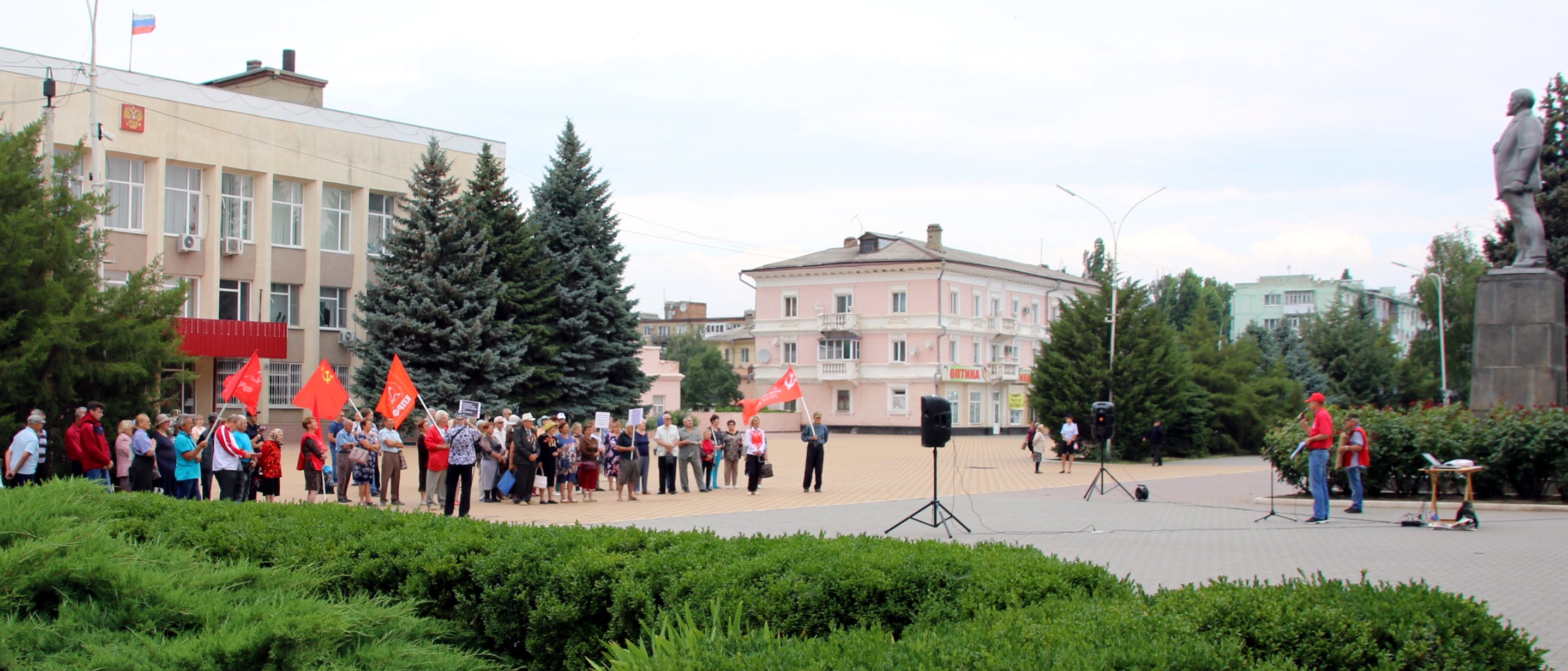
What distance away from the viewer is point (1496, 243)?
42875 mm

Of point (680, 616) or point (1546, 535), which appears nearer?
point (680, 616)

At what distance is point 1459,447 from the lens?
1909 cm

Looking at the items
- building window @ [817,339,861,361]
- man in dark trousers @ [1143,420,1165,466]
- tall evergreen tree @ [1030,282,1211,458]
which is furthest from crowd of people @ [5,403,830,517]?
building window @ [817,339,861,361]

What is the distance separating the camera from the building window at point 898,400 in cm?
7056

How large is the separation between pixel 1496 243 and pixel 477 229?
3649 centimetres

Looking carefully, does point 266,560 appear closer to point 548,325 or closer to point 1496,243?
point 548,325

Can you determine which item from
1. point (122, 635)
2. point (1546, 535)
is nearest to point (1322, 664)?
point (122, 635)

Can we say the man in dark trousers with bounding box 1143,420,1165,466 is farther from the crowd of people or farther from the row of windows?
the row of windows

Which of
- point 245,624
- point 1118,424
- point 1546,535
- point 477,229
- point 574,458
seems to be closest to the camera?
point 245,624

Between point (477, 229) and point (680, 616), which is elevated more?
point (477, 229)

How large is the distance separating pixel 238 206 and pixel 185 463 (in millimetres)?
26449

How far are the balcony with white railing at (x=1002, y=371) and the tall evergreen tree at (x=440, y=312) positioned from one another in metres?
40.8

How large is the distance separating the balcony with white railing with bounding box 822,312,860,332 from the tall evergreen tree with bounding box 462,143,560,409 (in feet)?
111

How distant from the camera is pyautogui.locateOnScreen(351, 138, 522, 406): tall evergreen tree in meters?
37.2
